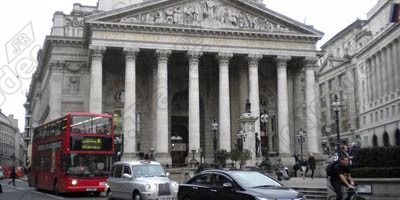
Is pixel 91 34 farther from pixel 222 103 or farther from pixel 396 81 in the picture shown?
pixel 396 81

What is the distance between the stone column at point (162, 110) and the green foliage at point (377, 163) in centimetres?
3043

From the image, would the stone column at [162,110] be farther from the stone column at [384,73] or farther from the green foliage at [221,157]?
the stone column at [384,73]

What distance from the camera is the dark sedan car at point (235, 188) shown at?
1449cm

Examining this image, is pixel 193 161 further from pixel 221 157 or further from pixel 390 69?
pixel 390 69

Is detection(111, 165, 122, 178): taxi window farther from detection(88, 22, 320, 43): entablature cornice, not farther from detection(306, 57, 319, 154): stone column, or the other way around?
detection(306, 57, 319, 154): stone column

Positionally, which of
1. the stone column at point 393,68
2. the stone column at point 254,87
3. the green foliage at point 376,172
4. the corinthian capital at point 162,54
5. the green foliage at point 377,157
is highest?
the stone column at point 393,68

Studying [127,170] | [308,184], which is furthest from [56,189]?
[308,184]

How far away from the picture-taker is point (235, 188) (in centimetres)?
1530

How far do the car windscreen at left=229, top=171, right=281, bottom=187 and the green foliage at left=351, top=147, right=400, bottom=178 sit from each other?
563cm

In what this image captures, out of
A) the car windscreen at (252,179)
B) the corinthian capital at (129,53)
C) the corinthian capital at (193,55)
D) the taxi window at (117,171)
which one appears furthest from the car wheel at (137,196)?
the corinthian capital at (193,55)

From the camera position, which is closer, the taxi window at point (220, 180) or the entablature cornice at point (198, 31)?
the taxi window at point (220, 180)

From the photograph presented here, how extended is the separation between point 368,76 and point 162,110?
4614 cm

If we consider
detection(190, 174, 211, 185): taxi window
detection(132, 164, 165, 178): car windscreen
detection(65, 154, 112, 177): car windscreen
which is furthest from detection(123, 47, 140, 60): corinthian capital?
detection(190, 174, 211, 185): taxi window

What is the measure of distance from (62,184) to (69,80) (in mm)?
29350
